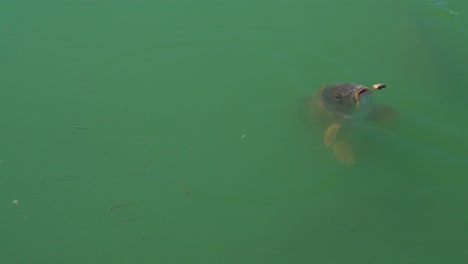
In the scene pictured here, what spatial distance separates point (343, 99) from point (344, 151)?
0.30 meters

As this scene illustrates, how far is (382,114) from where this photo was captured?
318 cm

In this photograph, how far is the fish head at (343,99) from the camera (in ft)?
9.78

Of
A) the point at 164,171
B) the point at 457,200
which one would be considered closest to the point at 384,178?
the point at 457,200

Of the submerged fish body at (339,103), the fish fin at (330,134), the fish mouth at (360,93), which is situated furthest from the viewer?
the fish fin at (330,134)

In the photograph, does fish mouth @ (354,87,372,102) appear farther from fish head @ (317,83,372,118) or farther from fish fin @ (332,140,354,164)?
fish fin @ (332,140,354,164)

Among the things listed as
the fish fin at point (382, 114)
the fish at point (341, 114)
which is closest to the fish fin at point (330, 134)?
the fish at point (341, 114)

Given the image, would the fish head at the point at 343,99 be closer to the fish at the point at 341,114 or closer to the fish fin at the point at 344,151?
the fish at the point at 341,114

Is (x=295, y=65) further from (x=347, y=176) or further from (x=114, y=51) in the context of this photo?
(x=114, y=51)

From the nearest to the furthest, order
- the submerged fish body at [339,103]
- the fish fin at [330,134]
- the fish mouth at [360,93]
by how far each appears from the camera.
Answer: the fish mouth at [360,93] → the submerged fish body at [339,103] → the fish fin at [330,134]

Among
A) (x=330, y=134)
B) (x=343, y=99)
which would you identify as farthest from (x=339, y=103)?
(x=330, y=134)

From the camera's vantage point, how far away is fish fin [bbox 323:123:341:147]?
10.3 ft

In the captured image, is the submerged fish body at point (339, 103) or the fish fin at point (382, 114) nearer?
the submerged fish body at point (339, 103)

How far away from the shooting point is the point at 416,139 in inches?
124

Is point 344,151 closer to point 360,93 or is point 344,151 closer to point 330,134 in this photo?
point 330,134
